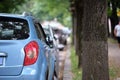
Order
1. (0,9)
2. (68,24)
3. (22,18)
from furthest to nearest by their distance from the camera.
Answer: (68,24) → (0,9) → (22,18)

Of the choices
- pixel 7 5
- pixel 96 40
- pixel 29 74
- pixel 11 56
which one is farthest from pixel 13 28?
pixel 7 5

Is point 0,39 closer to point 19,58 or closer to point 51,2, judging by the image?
point 19,58

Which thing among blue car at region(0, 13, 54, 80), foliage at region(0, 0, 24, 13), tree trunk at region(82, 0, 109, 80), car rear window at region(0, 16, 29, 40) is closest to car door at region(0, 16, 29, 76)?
blue car at region(0, 13, 54, 80)

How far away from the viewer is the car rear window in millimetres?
7523

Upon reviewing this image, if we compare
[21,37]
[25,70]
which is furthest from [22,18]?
[25,70]

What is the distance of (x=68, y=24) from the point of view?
91.7 m

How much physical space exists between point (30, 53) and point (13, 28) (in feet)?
2.14

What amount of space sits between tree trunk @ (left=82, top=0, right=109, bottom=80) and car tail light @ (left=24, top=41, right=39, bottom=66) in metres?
2.26

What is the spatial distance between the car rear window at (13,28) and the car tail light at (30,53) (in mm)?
240

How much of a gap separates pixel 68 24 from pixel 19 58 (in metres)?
84.5

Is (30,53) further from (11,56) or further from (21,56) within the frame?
(11,56)

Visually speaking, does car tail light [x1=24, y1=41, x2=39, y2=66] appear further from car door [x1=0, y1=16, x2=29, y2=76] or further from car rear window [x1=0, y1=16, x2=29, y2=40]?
car rear window [x1=0, y1=16, x2=29, y2=40]

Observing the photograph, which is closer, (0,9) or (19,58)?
(19,58)

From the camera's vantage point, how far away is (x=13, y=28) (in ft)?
25.2
